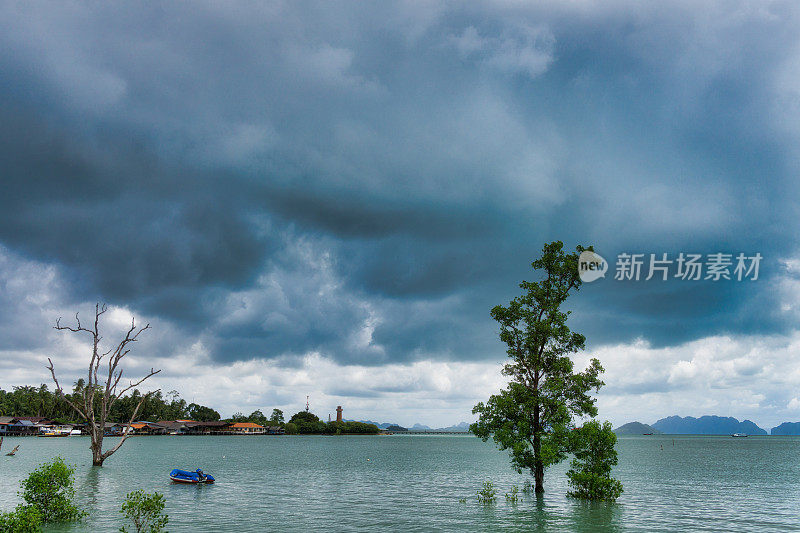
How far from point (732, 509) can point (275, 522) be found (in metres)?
41.0

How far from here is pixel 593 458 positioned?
4388cm

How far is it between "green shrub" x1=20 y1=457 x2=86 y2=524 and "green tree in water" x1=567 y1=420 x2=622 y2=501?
36.3 metres

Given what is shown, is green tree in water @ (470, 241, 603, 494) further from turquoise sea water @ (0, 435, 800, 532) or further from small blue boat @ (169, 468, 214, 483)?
small blue boat @ (169, 468, 214, 483)

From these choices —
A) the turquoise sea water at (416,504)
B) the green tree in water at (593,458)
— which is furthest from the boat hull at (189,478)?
the green tree in water at (593,458)

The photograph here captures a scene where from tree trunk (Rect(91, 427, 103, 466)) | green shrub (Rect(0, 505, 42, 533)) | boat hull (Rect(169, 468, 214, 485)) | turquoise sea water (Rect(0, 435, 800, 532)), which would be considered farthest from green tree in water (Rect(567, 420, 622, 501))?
tree trunk (Rect(91, 427, 103, 466))

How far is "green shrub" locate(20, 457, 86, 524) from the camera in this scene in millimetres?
31969

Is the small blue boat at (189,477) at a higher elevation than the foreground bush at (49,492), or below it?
below

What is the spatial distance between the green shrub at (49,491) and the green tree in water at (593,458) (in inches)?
1429

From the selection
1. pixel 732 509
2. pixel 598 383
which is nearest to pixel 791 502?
pixel 732 509

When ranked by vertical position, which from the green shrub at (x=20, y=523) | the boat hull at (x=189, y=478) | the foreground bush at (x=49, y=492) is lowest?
the boat hull at (x=189, y=478)

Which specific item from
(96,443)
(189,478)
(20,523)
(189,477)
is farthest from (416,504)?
(96,443)

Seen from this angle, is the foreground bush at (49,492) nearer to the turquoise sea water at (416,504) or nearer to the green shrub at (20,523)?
the turquoise sea water at (416,504)

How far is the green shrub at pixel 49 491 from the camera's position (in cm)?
3197

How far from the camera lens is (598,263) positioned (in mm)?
43250
